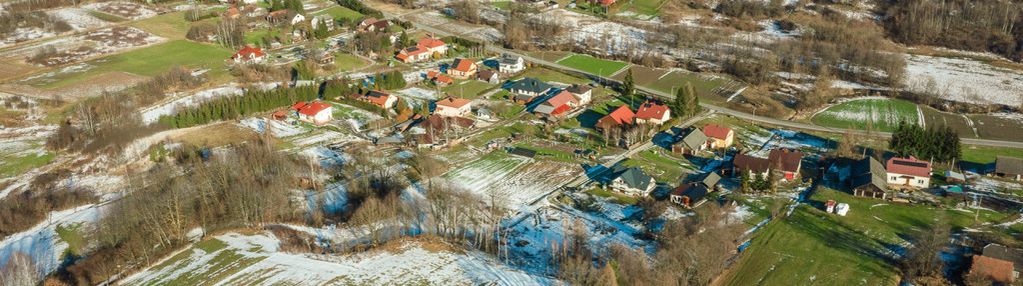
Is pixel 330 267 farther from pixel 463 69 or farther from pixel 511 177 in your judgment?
pixel 463 69

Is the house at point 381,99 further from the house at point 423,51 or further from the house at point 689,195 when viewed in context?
the house at point 689,195

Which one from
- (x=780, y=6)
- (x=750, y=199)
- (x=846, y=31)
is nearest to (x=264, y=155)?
(x=750, y=199)

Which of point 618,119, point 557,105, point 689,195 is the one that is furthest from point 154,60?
point 689,195

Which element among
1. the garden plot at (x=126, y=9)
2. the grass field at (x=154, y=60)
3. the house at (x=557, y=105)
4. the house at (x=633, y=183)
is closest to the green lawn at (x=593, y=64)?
the house at (x=557, y=105)

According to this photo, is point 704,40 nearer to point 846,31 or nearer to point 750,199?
point 846,31

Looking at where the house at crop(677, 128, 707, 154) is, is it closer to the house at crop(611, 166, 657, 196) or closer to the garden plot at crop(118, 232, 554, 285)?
the house at crop(611, 166, 657, 196)

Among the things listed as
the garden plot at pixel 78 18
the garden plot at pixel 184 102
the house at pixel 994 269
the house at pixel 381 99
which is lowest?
the house at pixel 994 269
